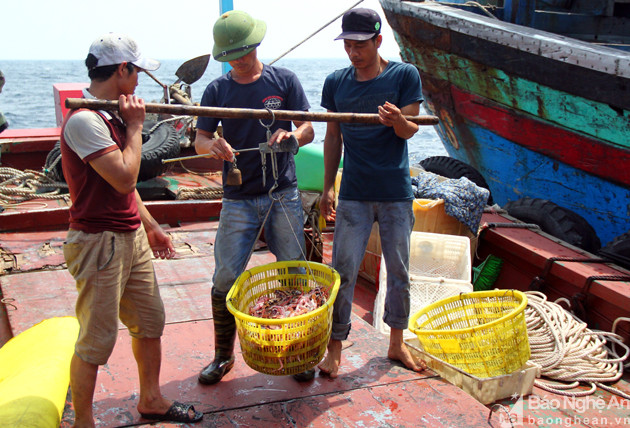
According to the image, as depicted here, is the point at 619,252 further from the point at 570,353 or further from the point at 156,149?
the point at 156,149

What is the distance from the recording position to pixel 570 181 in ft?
22.2

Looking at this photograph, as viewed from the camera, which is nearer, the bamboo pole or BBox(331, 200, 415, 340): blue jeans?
the bamboo pole

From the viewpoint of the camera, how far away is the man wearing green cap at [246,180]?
3.23 m

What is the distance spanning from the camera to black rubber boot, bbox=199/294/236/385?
10.5 ft

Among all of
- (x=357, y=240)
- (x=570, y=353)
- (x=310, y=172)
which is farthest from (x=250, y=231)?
(x=310, y=172)

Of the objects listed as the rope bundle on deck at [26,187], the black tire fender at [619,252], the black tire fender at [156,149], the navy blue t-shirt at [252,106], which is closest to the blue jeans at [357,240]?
the navy blue t-shirt at [252,106]

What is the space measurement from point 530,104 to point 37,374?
600 cm

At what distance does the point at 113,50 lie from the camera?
8.29ft

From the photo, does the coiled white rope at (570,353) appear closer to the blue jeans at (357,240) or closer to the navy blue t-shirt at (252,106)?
the blue jeans at (357,240)

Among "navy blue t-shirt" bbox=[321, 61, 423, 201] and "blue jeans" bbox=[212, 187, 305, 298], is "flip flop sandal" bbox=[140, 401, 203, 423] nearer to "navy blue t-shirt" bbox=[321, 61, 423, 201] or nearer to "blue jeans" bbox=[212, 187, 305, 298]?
"blue jeans" bbox=[212, 187, 305, 298]

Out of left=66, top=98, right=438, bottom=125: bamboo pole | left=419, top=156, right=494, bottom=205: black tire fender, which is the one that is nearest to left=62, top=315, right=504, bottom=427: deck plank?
left=66, top=98, right=438, bottom=125: bamboo pole

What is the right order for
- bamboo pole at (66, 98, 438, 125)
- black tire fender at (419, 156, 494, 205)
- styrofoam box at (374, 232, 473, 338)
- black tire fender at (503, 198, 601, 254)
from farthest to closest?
black tire fender at (419, 156, 494, 205), black tire fender at (503, 198, 601, 254), styrofoam box at (374, 232, 473, 338), bamboo pole at (66, 98, 438, 125)

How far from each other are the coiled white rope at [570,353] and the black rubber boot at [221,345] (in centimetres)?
221

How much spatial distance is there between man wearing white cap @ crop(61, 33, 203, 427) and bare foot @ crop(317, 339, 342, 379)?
1.28m
